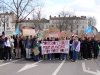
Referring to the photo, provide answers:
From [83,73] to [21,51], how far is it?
787cm

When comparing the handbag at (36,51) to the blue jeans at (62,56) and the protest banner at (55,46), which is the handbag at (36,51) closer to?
the protest banner at (55,46)

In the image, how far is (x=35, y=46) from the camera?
589 inches

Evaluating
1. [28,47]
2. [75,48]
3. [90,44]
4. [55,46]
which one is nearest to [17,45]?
[28,47]

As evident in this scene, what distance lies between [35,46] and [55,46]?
177 centimetres

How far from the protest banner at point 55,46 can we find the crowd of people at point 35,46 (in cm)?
29

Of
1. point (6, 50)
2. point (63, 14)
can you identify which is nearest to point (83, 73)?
point (6, 50)

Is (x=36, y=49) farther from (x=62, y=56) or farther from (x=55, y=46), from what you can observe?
(x=62, y=56)

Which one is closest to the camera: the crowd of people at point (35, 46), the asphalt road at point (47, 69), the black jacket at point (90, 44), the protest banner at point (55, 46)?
the asphalt road at point (47, 69)

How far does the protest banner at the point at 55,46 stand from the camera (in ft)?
51.6

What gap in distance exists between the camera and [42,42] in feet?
51.5

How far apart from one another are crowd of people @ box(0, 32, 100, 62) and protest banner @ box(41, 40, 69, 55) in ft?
0.96

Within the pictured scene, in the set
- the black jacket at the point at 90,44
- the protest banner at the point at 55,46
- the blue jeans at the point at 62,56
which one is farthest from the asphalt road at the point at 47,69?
the black jacket at the point at 90,44

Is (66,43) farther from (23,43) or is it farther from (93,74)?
(93,74)

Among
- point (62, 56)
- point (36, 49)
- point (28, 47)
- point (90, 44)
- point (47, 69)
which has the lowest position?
point (47, 69)
